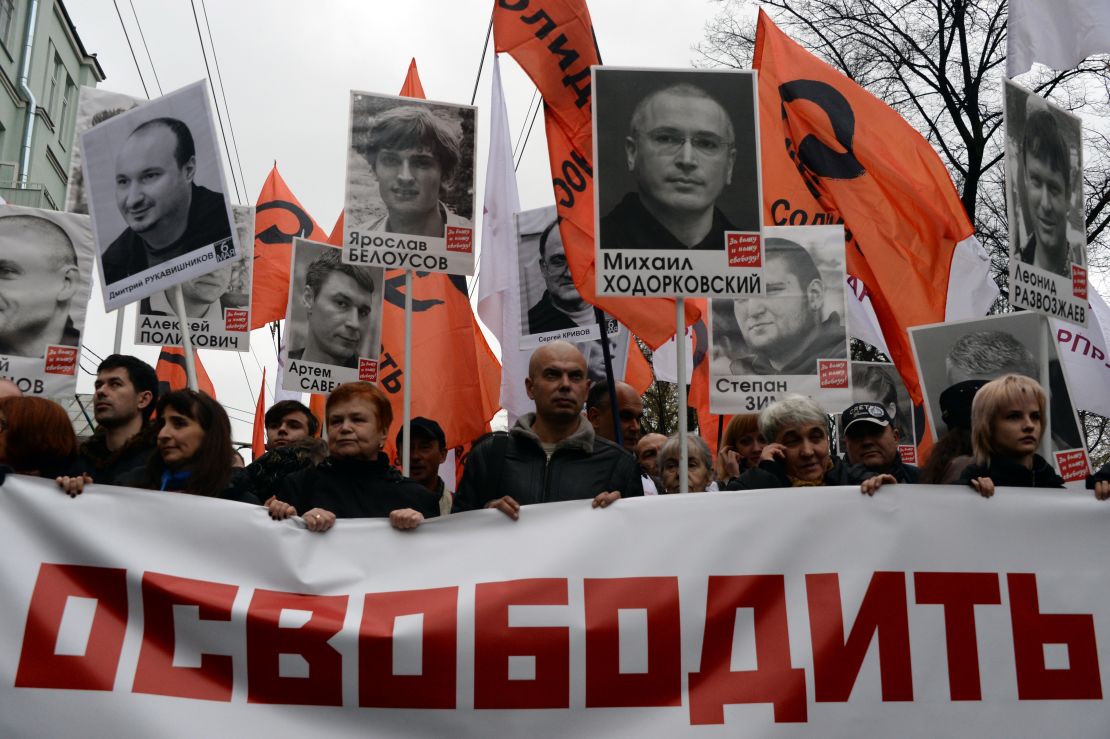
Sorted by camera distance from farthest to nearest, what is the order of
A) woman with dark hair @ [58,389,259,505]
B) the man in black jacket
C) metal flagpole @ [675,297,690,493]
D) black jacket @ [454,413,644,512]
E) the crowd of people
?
metal flagpole @ [675,297,690,493] → the man in black jacket → black jacket @ [454,413,644,512] → woman with dark hair @ [58,389,259,505] → the crowd of people

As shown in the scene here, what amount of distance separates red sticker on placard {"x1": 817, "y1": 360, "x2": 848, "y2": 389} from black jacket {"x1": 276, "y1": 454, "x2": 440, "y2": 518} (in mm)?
3902

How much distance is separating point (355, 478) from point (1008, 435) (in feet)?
7.58

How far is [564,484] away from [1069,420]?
397 centimetres

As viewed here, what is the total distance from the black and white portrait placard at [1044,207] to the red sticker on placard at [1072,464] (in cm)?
118

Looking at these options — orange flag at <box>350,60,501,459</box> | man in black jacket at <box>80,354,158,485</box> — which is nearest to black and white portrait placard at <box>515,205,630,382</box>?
orange flag at <box>350,60,501,459</box>

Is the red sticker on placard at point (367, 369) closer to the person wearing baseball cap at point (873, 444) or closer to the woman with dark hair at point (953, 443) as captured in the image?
the person wearing baseball cap at point (873, 444)

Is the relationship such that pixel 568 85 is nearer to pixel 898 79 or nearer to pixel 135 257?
pixel 135 257

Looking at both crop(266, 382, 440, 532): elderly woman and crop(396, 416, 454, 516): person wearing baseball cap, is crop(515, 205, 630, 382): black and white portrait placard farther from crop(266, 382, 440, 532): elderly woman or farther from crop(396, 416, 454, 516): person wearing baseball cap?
crop(266, 382, 440, 532): elderly woman

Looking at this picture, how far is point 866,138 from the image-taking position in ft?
27.2

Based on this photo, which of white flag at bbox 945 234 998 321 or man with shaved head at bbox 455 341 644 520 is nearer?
man with shaved head at bbox 455 341 644 520

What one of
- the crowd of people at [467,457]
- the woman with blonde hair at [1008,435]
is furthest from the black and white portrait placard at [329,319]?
the woman with blonde hair at [1008,435]

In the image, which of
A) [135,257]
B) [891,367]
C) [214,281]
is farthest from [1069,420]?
[214,281]

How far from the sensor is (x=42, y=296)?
8148 mm

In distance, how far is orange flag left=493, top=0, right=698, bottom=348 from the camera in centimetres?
706
